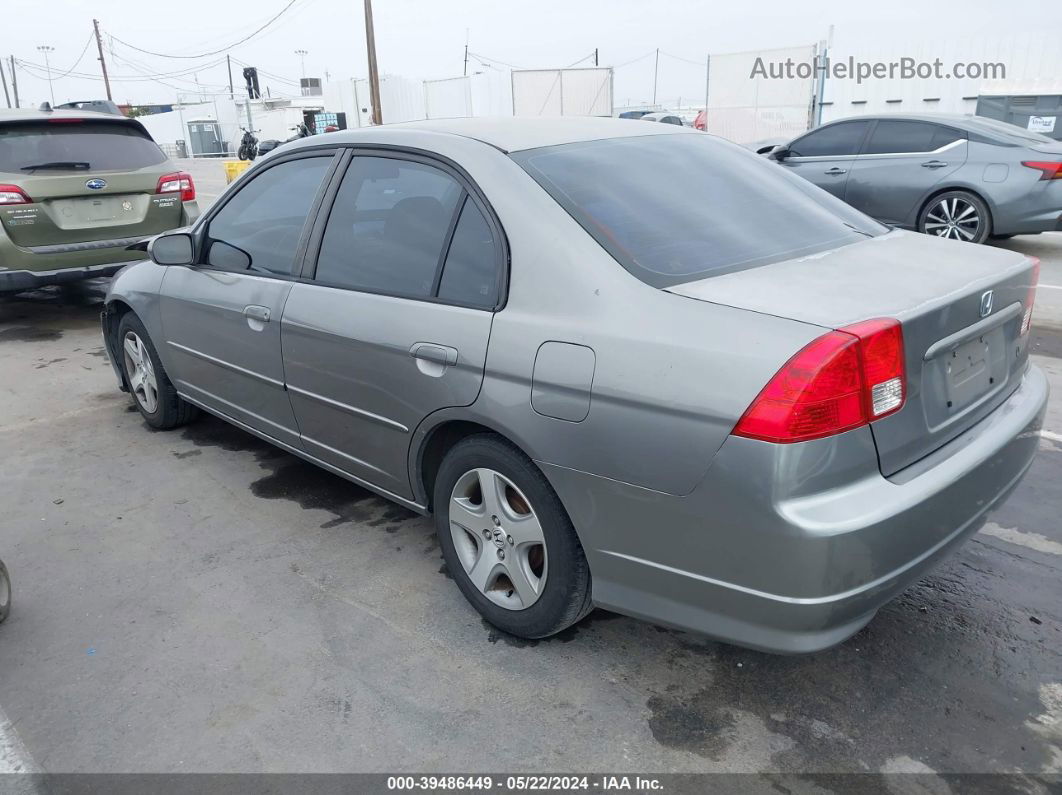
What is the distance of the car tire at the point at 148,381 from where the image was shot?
15.1 ft

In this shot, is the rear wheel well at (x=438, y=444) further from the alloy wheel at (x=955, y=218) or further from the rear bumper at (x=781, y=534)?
the alloy wheel at (x=955, y=218)

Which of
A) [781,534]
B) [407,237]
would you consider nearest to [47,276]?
[407,237]

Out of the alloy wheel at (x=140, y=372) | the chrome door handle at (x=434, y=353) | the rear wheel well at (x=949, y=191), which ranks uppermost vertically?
the chrome door handle at (x=434, y=353)

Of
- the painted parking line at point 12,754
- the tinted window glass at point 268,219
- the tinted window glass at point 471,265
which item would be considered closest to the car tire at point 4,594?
the painted parking line at point 12,754

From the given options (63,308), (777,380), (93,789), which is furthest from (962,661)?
(63,308)

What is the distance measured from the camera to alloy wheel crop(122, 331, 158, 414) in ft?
15.4

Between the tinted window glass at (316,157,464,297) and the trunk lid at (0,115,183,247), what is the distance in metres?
4.76

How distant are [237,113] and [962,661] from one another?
192 ft

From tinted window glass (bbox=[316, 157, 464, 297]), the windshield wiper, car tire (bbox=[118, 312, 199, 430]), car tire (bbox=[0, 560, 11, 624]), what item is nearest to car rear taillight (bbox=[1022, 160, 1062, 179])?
tinted window glass (bbox=[316, 157, 464, 297])

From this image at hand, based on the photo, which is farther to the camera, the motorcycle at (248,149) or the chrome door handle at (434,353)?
the motorcycle at (248,149)

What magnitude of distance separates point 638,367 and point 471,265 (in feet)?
2.61

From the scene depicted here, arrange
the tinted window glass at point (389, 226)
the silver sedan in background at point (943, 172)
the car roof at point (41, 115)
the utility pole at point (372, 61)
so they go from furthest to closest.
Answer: the utility pole at point (372, 61) → the silver sedan in background at point (943, 172) → the car roof at point (41, 115) → the tinted window glass at point (389, 226)

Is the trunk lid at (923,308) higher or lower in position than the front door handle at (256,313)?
higher

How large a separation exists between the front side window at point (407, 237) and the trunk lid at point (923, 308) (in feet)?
2.43
